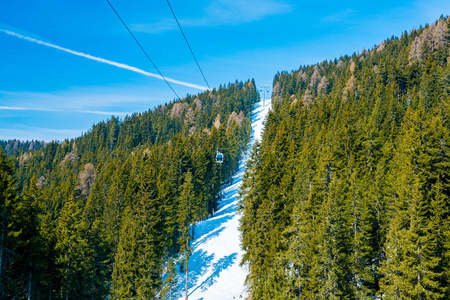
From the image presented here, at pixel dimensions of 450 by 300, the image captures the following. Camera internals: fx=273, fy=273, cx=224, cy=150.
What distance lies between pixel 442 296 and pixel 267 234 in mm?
15098

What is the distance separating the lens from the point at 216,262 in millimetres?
45906

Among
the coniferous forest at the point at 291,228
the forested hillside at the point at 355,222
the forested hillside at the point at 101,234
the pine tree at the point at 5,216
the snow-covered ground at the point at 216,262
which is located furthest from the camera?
the snow-covered ground at the point at 216,262

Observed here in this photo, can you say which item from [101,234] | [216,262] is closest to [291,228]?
[216,262]

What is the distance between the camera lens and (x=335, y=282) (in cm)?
2266

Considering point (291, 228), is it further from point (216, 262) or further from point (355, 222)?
point (216, 262)

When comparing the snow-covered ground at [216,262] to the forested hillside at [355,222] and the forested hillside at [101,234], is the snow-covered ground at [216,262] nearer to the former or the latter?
the forested hillside at [101,234]

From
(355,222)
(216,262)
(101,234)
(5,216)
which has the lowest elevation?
(216,262)

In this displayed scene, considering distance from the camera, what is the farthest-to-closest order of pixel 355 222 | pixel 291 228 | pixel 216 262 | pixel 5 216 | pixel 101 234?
1. pixel 216 262
2. pixel 101 234
3. pixel 355 222
4. pixel 291 228
5. pixel 5 216

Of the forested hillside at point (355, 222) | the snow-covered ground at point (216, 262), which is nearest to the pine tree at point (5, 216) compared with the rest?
the forested hillside at point (355, 222)

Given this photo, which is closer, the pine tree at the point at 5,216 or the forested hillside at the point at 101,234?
the pine tree at the point at 5,216

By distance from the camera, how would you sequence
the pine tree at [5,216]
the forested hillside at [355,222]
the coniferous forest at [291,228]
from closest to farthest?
the pine tree at [5,216] < the forested hillside at [355,222] < the coniferous forest at [291,228]

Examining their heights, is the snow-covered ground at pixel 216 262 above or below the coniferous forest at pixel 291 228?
below

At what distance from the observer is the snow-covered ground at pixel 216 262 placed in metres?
40.2

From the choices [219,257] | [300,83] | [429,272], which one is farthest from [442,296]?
[300,83]
